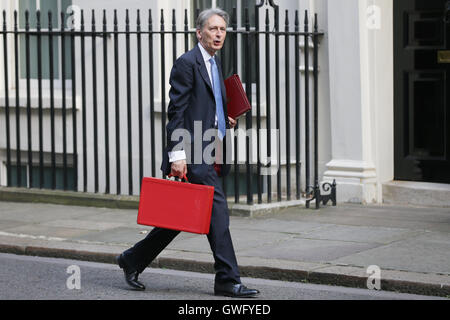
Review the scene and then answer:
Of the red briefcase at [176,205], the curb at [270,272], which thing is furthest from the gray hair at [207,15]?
the curb at [270,272]

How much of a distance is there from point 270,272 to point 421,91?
379cm

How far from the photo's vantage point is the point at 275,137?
11055mm

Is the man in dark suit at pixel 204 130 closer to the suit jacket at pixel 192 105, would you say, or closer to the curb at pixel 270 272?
the suit jacket at pixel 192 105

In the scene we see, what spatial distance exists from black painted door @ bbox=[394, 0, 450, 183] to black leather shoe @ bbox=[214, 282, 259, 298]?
425cm

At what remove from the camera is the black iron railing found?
10.6m

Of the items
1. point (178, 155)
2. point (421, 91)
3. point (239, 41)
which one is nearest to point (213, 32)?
point (178, 155)

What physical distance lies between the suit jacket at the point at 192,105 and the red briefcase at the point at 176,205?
0.58 feet

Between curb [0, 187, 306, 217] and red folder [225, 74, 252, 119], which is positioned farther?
curb [0, 187, 306, 217]

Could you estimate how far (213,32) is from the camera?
7.03 metres

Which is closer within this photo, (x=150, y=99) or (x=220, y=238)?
(x=220, y=238)

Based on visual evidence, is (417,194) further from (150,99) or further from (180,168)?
(180,168)

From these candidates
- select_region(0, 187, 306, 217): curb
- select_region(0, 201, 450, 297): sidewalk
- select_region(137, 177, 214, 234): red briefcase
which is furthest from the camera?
select_region(0, 187, 306, 217): curb

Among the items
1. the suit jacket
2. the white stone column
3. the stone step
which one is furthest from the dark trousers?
the stone step

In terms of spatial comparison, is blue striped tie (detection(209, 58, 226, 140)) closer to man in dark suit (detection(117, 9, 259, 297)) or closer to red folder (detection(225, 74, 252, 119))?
man in dark suit (detection(117, 9, 259, 297))
